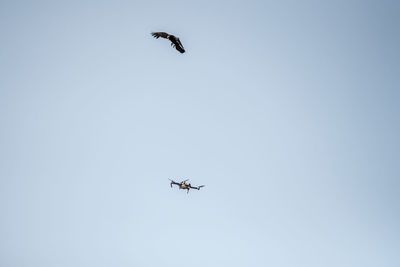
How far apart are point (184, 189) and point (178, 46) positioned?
1583 centimetres

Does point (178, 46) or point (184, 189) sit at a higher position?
point (178, 46)

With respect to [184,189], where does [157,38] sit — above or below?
above

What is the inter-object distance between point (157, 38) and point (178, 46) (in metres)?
2.34

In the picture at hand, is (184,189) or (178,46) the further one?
(184,189)

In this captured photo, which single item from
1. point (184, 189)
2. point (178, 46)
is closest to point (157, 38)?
point (178, 46)

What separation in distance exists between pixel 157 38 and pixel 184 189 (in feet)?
55.3

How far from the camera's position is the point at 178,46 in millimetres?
42812

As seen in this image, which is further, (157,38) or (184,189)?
(184,189)

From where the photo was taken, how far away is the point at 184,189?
4600cm

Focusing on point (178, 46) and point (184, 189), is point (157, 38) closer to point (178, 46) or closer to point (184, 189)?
point (178, 46)
